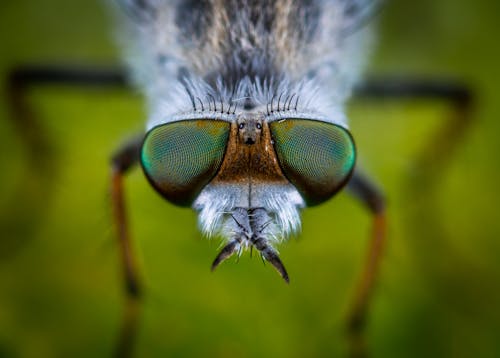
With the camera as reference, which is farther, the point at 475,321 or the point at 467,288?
the point at 467,288

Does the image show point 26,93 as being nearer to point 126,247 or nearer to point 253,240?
point 126,247

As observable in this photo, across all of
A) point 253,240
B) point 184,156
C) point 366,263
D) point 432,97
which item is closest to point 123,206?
point 184,156

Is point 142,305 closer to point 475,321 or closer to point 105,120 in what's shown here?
point 105,120

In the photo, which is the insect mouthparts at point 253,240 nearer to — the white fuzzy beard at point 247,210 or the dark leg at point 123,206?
the white fuzzy beard at point 247,210

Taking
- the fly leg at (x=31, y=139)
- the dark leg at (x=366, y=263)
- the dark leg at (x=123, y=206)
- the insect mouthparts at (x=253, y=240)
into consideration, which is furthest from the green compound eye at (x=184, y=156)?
the fly leg at (x=31, y=139)

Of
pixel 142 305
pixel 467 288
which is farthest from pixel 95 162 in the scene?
pixel 467 288
